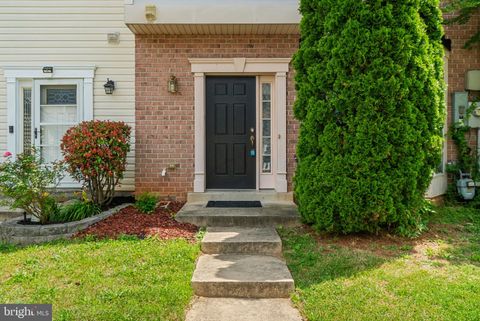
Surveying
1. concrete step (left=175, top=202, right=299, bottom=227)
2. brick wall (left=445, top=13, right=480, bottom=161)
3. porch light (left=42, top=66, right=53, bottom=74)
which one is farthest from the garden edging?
brick wall (left=445, top=13, right=480, bottom=161)

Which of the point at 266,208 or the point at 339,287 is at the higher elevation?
the point at 266,208

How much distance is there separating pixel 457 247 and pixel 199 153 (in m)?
4.04

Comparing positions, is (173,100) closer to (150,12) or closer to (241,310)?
(150,12)

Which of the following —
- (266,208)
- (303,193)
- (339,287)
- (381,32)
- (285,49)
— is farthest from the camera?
(285,49)

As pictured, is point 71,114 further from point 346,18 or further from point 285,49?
point 346,18

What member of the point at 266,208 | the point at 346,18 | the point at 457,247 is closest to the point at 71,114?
the point at 266,208

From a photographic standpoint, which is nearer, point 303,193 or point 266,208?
point 303,193

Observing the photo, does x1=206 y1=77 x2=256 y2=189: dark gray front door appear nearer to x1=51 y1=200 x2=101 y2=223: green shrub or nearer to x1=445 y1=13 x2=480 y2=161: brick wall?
x1=51 y1=200 x2=101 y2=223: green shrub

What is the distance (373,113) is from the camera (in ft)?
14.4

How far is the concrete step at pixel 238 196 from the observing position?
656cm

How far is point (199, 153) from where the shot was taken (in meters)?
6.75

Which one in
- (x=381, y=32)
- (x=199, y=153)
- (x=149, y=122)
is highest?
(x=381, y=32)

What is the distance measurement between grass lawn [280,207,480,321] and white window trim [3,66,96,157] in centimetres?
414

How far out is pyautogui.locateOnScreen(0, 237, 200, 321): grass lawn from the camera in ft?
9.97
